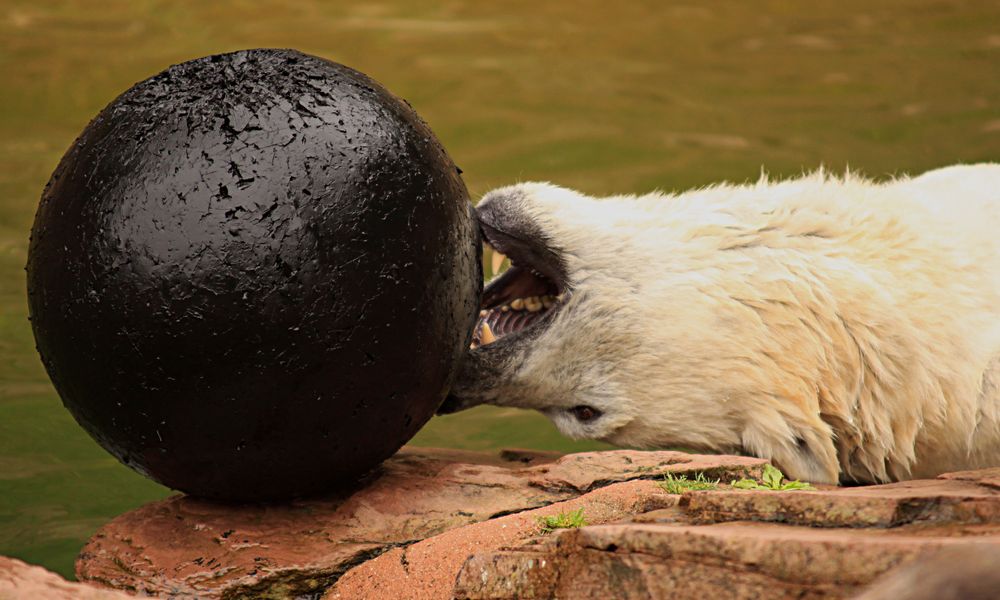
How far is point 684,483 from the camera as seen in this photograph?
13.2ft

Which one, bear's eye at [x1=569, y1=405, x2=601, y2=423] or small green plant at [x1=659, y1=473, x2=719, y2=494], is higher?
bear's eye at [x1=569, y1=405, x2=601, y2=423]

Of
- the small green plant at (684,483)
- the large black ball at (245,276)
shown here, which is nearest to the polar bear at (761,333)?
the small green plant at (684,483)

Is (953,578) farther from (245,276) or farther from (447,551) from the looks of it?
(245,276)

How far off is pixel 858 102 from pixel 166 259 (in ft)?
25.9

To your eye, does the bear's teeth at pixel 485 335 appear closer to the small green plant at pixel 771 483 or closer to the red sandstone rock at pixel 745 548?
the small green plant at pixel 771 483

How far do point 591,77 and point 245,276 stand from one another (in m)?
7.54

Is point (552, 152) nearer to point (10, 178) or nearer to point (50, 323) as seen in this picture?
point (10, 178)

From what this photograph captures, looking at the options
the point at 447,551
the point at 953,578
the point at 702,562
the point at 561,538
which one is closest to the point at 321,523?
the point at 447,551

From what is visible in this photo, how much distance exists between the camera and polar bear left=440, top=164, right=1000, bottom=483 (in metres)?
4.37

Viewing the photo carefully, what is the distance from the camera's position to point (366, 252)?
3.74m

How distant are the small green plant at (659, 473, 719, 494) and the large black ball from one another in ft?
2.69

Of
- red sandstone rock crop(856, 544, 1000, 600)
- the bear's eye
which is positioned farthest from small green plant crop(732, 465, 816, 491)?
red sandstone rock crop(856, 544, 1000, 600)

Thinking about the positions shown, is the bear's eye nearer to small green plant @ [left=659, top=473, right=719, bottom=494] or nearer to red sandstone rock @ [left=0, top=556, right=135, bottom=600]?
small green plant @ [left=659, top=473, right=719, bottom=494]

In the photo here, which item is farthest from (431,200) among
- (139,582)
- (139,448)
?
(139,582)
